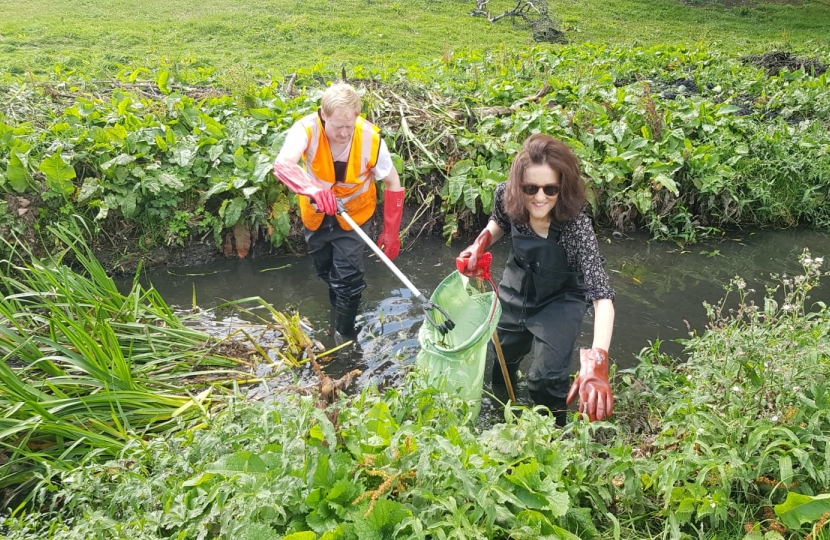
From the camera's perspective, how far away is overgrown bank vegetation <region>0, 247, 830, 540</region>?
1.81 meters

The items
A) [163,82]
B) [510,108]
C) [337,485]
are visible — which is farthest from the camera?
[510,108]

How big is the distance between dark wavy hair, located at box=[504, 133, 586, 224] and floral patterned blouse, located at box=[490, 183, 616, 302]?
71 millimetres

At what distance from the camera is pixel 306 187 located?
3471mm

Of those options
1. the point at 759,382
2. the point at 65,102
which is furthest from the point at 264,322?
the point at 65,102

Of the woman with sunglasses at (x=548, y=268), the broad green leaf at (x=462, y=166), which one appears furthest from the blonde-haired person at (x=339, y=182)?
the broad green leaf at (x=462, y=166)

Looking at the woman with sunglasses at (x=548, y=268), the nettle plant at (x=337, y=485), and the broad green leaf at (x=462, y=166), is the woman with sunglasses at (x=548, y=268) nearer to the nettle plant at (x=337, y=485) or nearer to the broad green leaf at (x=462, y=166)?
the nettle plant at (x=337, y=485)

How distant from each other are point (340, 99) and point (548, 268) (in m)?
1.53

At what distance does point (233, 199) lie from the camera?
504 cm

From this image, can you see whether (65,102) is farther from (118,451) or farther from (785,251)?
(785,251)

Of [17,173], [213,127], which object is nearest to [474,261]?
[213,127]

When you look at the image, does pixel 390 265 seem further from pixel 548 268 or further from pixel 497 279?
pixel 497 279

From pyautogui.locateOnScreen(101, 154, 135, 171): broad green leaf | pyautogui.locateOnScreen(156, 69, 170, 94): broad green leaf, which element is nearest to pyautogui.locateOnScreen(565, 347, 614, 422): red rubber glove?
pyautogui.locateOnScreen(101, 154, 135, 171): broad green leaf

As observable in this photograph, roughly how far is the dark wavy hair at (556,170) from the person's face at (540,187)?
2 centimetres

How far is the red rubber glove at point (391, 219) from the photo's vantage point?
13.7 ft
